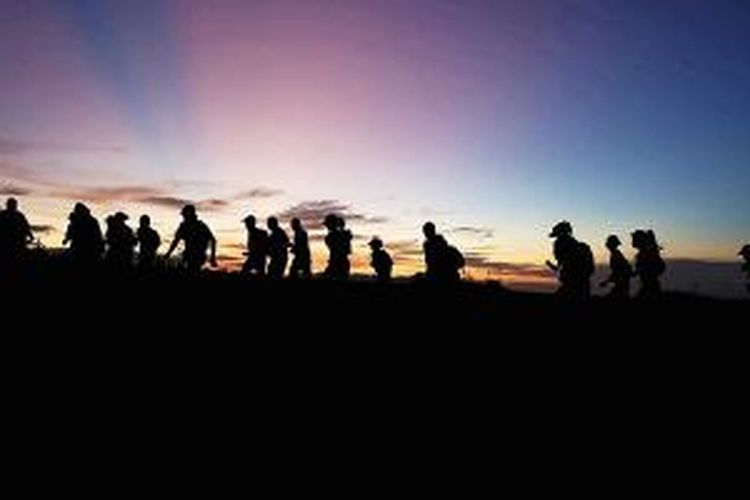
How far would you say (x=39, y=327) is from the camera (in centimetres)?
1468

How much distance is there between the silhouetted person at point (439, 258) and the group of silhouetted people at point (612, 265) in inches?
86.0

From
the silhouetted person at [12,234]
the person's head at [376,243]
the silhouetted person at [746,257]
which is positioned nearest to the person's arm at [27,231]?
the silhouetted person at [12,234]

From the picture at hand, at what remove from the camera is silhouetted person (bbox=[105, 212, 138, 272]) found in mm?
24266

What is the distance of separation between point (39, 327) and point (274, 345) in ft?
12.7

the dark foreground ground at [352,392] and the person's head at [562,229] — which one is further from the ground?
the person's head at [562,229]

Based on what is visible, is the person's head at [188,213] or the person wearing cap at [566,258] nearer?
the person wearing cap at [566,258]

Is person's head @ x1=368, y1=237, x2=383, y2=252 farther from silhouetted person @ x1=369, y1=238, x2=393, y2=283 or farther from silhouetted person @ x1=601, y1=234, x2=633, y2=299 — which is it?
silhouetted person @ x1=601, y1=234, x2=633, y2=299

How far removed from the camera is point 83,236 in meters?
22.9

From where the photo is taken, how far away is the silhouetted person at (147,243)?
80.3 ft

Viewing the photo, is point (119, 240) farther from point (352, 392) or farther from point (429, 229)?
point (352, 392)

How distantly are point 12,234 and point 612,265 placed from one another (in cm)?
1494

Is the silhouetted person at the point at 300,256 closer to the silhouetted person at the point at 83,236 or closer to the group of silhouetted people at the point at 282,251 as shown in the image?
the group of silhouetted people at the point at 282,251

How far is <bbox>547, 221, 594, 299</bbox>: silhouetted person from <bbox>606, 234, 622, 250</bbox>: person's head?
227cm

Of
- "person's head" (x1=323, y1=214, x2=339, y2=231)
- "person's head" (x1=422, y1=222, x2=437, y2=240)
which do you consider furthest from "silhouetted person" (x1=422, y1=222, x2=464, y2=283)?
"person's head" (x1=323, y1=214, x2=339, y2=231)
